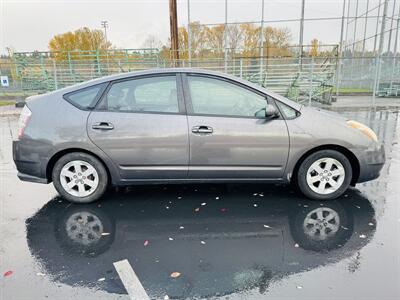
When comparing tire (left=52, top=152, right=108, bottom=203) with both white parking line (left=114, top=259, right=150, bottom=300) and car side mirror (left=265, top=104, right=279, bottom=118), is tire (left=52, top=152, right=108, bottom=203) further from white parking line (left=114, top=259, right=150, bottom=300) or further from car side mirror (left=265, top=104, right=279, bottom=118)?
car side mirror (left=265, top=104, right=279, bottom=118)

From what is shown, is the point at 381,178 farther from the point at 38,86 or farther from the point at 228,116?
the point at 38,86

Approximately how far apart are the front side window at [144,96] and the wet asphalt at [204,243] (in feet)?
3.84

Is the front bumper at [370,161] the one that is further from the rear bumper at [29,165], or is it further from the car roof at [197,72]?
the rear bumper at [29,165]

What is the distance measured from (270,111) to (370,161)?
1.38 meters

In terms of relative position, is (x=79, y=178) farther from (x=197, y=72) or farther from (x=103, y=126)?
(x=197, y=72)

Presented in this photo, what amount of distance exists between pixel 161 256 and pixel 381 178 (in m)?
3.65

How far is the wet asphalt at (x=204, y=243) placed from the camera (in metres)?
2.46

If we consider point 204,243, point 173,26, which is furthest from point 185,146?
point 173,26

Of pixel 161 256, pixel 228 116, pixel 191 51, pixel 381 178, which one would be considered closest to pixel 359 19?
pixel 191 51

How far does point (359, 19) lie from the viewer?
22688mm

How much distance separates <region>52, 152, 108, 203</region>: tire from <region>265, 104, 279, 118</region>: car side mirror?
6.76 ft

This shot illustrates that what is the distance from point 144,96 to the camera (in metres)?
3.91

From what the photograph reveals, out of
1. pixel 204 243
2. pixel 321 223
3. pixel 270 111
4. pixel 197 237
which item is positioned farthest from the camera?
pixel 270 111

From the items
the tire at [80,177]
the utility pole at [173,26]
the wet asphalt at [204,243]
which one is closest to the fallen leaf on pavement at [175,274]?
the wet asphalt at [204,243]
